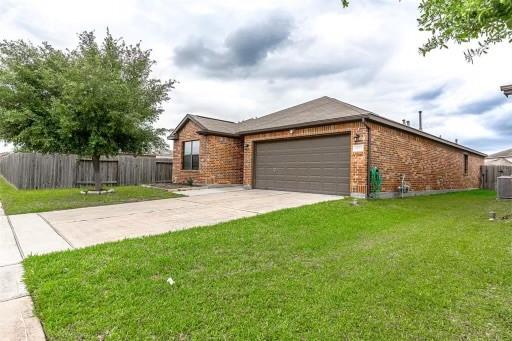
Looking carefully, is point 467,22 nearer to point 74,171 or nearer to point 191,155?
point 191,155

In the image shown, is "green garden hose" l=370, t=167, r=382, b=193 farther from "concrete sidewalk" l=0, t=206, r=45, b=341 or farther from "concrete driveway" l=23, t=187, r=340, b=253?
"concrete sidewalk" l=0, t=206, r=45, b=341

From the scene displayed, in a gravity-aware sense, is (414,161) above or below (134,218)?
above

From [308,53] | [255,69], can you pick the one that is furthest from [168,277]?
[255,69]

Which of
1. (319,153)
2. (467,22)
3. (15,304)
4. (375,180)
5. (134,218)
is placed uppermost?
(467,22)

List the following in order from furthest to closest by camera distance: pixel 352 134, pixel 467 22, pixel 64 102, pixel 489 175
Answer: pixel 489 175
pixel 352 134
pixel 64 102
pixel 467 22

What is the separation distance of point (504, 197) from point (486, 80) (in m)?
8.16

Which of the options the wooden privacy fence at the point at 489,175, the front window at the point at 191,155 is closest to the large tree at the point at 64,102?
the front window at the point at 191,155

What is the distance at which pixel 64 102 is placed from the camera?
366 inches

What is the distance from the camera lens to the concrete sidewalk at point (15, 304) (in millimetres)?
2209

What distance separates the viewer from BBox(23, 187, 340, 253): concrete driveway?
506 centimetres

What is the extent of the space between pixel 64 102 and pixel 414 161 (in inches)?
534

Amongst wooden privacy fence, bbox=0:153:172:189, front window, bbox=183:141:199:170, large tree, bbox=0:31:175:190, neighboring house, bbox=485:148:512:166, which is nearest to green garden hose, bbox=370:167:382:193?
large tree, bbox=0:31:175:190

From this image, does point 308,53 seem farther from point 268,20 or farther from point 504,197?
point 504,197

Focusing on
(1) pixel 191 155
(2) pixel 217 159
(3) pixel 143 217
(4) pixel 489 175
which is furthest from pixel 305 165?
(4) pixel 489 175
